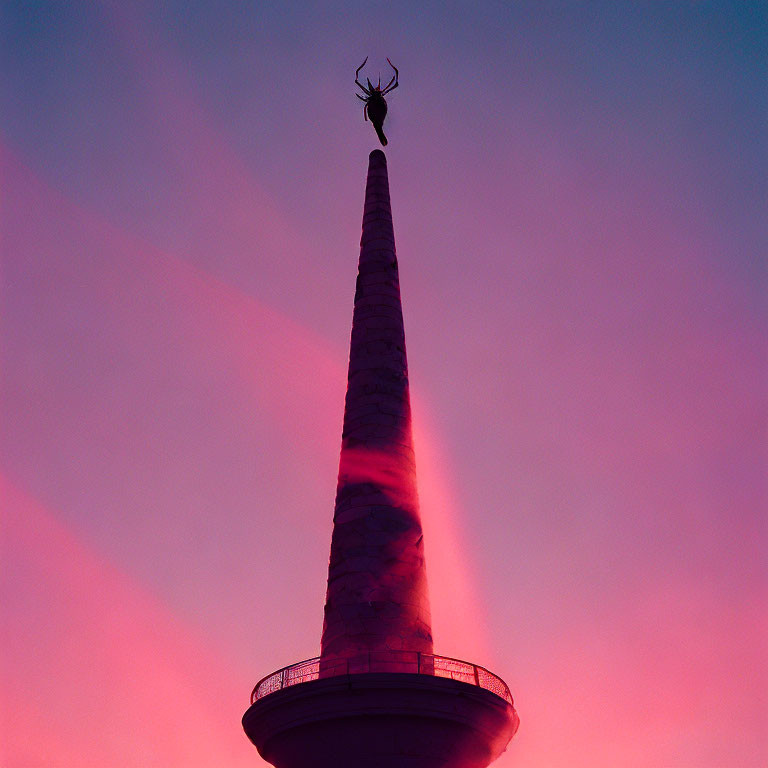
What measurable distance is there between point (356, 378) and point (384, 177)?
9233 millimetres

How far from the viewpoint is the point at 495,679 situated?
23734 millimetres

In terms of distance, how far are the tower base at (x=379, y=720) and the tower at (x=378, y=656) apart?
0.02 metres

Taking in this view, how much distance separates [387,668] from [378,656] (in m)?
0.38

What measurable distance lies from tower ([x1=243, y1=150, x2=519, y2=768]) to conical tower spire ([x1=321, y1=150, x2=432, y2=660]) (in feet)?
0.11

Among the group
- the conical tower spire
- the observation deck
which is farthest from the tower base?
the conical tower spire

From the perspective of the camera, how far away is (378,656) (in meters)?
23.5

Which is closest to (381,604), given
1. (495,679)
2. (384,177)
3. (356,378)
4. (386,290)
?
(495,679)

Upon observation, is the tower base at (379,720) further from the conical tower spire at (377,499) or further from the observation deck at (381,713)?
the conical tower spire at (377,499)

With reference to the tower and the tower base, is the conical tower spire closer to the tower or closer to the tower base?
the tower

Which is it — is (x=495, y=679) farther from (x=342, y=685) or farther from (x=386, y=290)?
(x=386, y=290)

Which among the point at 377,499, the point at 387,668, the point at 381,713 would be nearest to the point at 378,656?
the point at 387,668

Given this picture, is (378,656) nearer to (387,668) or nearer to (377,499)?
(387,668)

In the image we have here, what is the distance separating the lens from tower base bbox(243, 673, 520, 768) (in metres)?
21.8

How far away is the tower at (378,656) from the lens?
2194 centimetres
